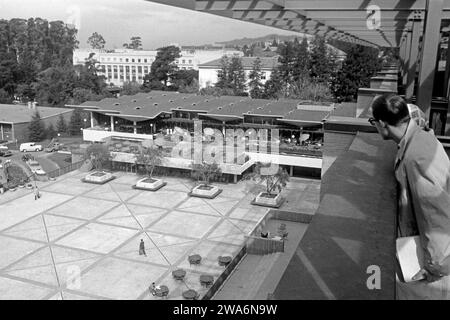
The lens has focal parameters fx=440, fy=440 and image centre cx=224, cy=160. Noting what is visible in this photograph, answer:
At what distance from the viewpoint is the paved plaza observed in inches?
344

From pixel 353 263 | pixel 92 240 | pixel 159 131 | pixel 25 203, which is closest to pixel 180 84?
pixel 159 131

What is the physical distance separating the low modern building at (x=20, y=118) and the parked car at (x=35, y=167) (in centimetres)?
476

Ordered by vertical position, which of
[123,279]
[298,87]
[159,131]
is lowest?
[123,279]

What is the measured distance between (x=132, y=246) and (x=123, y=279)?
166 cm

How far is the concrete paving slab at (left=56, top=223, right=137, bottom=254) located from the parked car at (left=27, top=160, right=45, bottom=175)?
17.8ft

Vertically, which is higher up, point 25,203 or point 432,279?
point 432,279

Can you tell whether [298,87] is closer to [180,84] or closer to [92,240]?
[180,84]

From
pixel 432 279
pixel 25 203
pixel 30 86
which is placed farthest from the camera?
pixel 30 86

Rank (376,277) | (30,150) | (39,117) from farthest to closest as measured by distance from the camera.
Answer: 1. (39,117)
2. (30,150)
3. (376,277)

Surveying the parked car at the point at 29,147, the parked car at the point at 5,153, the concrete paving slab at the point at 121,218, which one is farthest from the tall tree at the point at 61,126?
the concrete paving slab at the point at 121,218

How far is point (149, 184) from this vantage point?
15.1 meters

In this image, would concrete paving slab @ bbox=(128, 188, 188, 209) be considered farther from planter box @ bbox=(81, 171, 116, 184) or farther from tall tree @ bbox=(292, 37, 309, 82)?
tall tree @ bbox=(292, 37, 309, 82)

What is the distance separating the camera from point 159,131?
20.4 metres

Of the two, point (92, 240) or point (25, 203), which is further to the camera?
point (25, 203)
